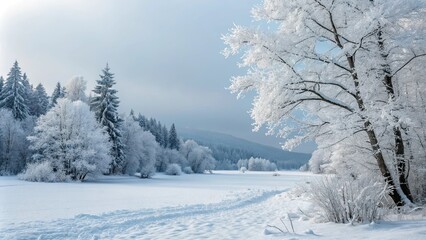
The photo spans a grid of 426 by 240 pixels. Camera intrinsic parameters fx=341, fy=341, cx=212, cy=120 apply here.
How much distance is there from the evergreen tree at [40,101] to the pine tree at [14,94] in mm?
8043

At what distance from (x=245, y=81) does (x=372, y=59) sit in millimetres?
3300

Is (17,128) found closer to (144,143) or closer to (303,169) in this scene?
(144,143)

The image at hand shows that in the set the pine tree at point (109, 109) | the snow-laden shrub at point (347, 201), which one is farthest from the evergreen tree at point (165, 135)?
the snow-laden shrub at point (347, 201)

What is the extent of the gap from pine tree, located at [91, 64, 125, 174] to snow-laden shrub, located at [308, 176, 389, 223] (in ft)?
146

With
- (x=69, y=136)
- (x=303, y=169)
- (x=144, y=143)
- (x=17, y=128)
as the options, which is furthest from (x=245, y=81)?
(x=303, y=169)

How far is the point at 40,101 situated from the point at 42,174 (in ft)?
99.3

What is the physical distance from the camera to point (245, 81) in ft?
31.2

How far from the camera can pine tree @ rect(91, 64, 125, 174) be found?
162 feet

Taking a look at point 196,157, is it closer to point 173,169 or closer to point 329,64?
point 173,169

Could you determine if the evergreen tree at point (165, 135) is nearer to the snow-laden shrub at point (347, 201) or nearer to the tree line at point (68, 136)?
the tree line at point (68, 136)

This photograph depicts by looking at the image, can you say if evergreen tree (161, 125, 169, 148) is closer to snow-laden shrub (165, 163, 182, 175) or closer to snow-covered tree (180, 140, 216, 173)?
snow-covered tree (180, 140, 216, 173)

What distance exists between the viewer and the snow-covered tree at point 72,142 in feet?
138

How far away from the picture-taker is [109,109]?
50000 mm

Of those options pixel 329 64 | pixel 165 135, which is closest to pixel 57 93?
pixel 165 135
